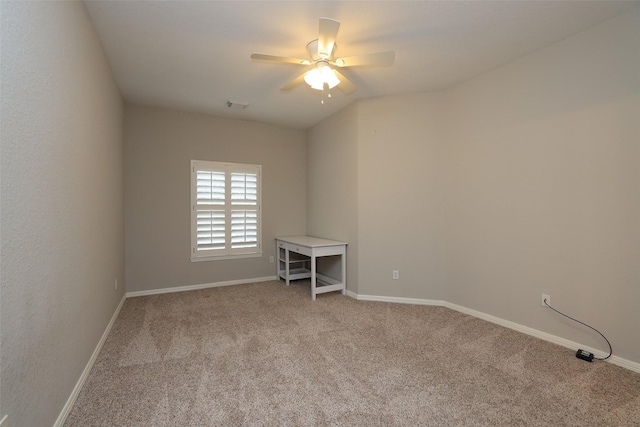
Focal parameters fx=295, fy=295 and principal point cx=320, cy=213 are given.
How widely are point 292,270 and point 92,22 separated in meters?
3.86

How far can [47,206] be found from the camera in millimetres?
1441

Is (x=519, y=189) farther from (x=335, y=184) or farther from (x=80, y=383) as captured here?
(x=80, y=383)

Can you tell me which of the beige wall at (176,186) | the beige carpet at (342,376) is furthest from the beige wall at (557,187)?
the beige wall at (176,186)

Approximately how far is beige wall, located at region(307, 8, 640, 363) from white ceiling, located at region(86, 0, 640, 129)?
10.6 inches

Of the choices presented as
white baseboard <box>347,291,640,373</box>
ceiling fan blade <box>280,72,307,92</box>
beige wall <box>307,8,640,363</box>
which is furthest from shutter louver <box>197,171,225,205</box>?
white baseboard <box>347,291,640,373</box>

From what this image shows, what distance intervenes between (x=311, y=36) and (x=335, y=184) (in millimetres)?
2191

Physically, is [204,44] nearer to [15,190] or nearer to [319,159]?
[15,190]

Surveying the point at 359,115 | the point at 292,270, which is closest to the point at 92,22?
the point at 359,115

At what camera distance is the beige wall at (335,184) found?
3.93 m

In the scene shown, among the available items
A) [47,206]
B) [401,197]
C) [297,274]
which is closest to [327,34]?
[47,206]

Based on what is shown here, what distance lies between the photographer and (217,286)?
14.6 feet

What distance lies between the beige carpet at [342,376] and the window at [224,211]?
139 cm

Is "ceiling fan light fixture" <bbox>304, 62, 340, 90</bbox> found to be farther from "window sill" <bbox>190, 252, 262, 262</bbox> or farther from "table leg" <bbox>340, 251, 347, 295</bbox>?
"window sill" <bbox>190, 252, 262, 262</bbox>

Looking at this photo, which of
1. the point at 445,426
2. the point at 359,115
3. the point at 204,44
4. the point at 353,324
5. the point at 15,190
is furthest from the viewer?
the point at 359,115
